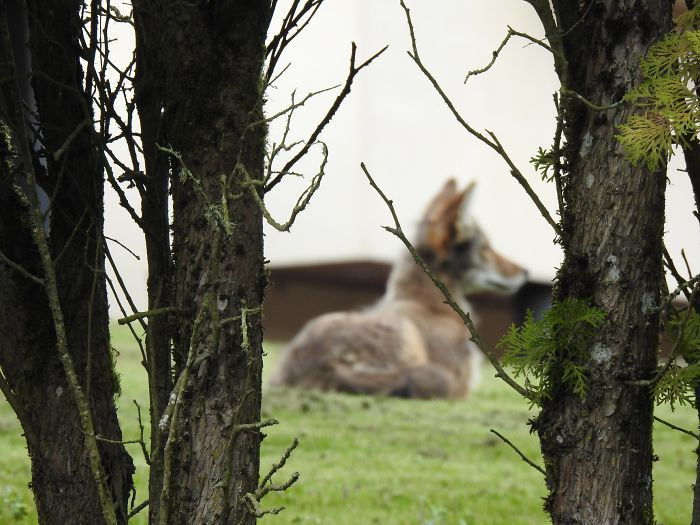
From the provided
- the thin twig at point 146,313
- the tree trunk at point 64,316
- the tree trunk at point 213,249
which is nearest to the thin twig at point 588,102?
the tree trunk at point 213,249

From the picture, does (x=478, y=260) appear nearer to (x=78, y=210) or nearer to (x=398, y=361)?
(x=398, y=361)

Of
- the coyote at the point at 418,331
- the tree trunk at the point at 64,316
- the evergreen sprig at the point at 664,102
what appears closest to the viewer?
the evergreen sprig at the point at 664,102

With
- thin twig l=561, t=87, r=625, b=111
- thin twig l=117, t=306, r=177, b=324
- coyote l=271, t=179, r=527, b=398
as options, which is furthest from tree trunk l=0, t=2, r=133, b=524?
coyote l=271, t=179, r=527, b=398

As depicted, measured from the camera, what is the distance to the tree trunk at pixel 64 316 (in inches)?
90.8

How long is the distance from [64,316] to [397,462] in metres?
3.33

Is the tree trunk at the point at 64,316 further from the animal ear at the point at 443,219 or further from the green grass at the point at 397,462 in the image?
the animal ear at the point at 443,219

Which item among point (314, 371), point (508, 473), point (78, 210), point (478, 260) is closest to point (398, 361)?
point (314, 371)

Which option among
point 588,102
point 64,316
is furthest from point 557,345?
point 64,316

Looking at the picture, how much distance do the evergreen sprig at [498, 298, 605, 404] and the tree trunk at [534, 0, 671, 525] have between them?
0.07 feet

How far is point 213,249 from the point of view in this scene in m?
1.82

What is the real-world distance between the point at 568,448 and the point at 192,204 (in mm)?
972

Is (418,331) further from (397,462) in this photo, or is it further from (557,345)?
(557,345)

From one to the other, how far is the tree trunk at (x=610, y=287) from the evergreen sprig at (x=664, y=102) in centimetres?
5

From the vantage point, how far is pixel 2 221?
229cm
